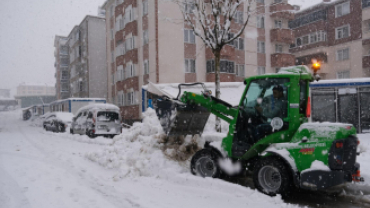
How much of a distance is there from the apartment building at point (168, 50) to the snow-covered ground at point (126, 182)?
1233 cm

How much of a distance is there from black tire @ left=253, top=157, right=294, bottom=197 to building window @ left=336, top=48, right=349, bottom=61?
3317 centimetres

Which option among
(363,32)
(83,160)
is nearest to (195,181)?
(83,160)

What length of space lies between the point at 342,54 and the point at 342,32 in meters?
2.58

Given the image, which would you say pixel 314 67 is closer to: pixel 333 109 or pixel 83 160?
pixel 83 160

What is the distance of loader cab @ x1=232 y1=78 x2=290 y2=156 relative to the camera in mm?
5387

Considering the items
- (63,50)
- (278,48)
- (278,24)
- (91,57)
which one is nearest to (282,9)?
(278,24)

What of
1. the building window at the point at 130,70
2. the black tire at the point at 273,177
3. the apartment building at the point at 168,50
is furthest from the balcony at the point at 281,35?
the black tire at the point at 273,177

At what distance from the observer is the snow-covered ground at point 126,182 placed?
5.00 meters

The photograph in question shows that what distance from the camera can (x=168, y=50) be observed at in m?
24.6

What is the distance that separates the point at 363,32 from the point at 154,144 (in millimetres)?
32596

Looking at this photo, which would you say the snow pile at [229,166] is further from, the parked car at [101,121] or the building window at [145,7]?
the building window at [145,7]

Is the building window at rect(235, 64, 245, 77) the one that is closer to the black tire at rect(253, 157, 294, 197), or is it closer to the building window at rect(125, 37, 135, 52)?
the building window at rect(125, 37, 135, 52)

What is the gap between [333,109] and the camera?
53.6 feet

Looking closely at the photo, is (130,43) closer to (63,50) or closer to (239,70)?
(239,70)
